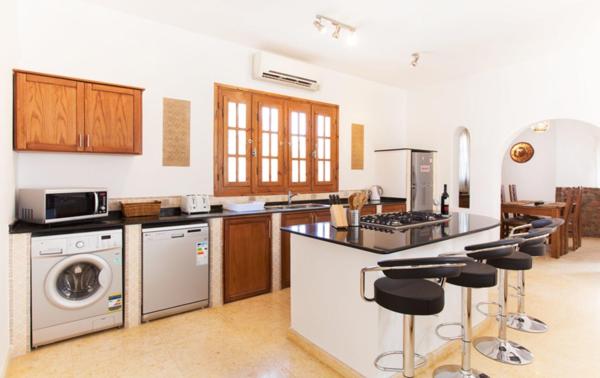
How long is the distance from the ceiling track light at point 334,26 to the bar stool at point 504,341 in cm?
271

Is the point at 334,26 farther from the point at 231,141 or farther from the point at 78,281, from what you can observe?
the point at 78,281

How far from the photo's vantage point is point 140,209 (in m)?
3.43

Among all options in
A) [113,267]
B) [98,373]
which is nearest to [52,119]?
[113,267]

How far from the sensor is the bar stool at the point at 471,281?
2.13 metres

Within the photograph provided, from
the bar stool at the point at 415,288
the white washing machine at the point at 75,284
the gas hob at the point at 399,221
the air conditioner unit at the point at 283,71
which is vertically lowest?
the white washing machine at the point at 75,284

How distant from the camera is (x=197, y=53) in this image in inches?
160

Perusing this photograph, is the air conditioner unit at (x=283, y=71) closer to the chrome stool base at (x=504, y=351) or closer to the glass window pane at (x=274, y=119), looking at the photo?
the glass window pane at (x=274, y=119)

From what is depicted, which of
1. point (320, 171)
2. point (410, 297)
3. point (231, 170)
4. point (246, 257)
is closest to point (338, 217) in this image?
point (410, 297)

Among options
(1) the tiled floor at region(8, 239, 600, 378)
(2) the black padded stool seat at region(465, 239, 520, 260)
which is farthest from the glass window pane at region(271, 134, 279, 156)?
Result: (2) the black padded stool seat at region(465, 239, 520, 260)

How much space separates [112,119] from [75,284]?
1.50m

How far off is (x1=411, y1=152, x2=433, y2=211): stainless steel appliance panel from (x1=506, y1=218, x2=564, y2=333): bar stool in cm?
269

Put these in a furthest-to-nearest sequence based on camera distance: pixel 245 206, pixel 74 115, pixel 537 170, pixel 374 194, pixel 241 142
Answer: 1. pixel 537 170
2. pixel 374 194
3. pixel 241 142
4. pixel 245 206
5. pixel 74 115

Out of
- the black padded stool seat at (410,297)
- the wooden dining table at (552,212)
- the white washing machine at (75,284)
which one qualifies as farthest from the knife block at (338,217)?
the wooden dining table at (552,212)

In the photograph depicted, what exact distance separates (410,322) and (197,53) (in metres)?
3.68
